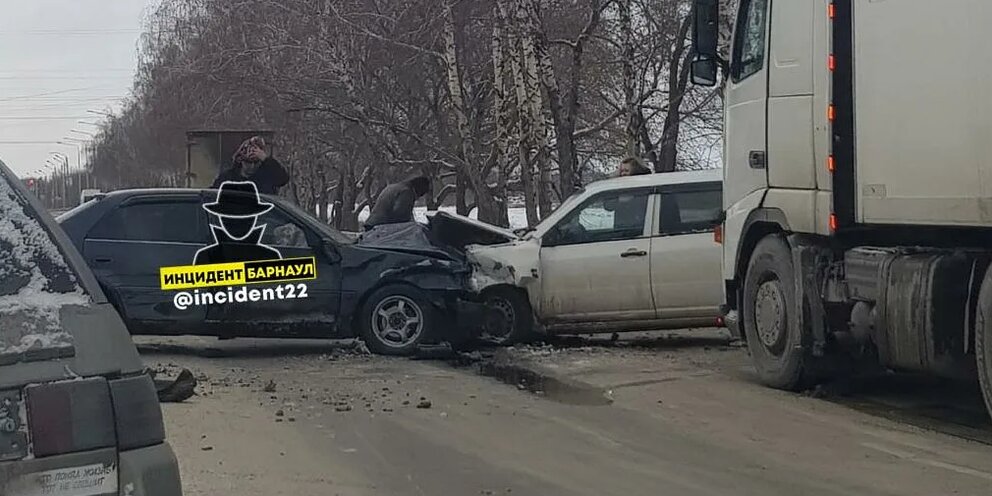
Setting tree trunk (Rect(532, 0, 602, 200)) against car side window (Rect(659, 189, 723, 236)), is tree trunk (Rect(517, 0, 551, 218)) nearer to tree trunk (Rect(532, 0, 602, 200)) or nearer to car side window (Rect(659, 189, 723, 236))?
tree trunk (Rect(532, 0, 602, 200))

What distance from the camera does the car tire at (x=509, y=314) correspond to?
1166 cm

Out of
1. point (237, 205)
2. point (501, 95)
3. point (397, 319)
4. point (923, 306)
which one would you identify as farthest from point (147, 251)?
point (501, 95)

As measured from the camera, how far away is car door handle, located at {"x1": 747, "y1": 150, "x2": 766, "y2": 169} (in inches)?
360

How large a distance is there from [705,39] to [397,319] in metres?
3.76

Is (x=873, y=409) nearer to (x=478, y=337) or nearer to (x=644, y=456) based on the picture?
(x=644, y=456)

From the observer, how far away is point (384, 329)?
11.1m

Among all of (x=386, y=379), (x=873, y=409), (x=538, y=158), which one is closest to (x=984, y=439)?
(x=873, y=409)

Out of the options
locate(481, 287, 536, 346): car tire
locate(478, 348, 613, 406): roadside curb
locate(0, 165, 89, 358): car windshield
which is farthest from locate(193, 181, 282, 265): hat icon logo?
locate(0, 165, 89, 358): car windshield

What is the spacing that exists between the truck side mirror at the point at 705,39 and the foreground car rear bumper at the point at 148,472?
6.87 metres

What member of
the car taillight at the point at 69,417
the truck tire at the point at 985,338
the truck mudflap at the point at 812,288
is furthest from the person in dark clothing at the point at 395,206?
the car taillight at the point at 69,417

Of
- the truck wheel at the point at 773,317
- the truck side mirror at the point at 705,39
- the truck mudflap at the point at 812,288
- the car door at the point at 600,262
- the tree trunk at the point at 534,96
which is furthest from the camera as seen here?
the tree trunk at the point at 534,96

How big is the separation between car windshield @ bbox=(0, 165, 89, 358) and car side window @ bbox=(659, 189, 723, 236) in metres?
8.54

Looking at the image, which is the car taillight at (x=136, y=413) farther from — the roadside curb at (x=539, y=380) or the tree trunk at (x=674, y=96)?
the tree trunk at (x=674, y=96)

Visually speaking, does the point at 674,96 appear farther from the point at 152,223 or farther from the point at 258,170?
the point at 152,223
